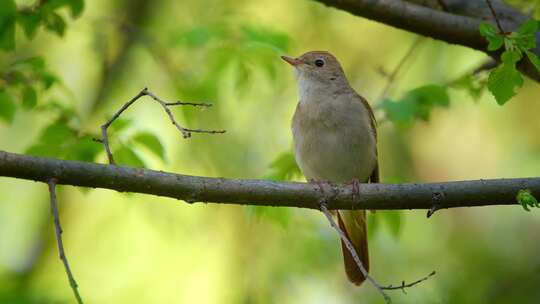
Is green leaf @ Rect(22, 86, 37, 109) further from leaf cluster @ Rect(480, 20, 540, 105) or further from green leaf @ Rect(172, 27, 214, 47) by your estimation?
leaf cluster @ Rect(480, 20, 540, 105)

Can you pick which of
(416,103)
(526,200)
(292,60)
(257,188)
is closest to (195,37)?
(292,60)

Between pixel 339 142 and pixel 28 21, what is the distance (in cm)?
241

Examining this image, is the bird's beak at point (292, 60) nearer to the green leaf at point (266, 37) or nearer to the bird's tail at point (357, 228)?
the green leaf at point (266, 37)

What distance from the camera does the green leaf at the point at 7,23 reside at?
4836 mm

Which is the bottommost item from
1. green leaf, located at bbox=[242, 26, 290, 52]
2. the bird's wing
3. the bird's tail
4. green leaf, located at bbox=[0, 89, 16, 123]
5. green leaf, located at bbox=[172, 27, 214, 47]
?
the bird's tail

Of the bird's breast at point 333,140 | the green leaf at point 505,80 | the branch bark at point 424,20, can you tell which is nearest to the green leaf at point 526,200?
the green leaf at point 505,80

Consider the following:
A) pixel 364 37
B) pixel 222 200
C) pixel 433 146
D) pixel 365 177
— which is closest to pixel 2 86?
pixel 222 200

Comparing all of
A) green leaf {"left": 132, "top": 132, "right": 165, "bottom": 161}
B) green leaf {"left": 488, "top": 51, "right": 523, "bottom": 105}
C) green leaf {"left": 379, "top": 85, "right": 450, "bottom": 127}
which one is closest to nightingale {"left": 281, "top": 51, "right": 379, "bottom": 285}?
green leaf {"left": 379, "top": 85, "right": 450, "bottom": 127}

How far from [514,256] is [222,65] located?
4.20m

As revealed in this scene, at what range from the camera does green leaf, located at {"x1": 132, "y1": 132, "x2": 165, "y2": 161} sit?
16.4ft

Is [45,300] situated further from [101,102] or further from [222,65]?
[101,102]

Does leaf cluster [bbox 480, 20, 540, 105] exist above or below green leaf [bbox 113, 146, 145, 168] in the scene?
below

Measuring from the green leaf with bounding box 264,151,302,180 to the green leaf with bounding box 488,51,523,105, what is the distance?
1918mm

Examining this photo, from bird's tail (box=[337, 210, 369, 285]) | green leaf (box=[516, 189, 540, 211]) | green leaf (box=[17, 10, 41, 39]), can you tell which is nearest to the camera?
green leaf (box=[516, 189, 540, 211])
